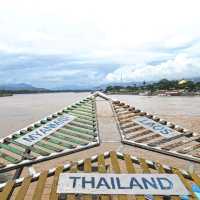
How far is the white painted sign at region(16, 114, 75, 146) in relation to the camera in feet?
18.4

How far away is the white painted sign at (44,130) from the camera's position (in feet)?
18.4

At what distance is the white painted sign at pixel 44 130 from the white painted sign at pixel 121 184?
2.06 m

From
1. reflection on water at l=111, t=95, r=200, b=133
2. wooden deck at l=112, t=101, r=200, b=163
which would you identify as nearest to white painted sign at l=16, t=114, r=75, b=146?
wooden deck at l=112, t=101, r=200, b=163

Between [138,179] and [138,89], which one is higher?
[138,179]

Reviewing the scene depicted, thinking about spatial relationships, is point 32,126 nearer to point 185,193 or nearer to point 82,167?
point 82,167

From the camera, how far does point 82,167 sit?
4.24m

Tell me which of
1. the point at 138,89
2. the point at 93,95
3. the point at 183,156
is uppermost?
the point at 93,95

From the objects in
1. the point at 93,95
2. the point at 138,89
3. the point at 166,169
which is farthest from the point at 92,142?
the point at 138,89

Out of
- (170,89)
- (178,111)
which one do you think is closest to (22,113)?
(178,111)

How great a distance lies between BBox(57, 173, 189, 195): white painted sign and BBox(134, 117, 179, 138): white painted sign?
7.52ft

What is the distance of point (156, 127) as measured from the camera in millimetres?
6234

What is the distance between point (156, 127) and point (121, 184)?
2.93 metres

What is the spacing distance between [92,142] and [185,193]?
250 cm

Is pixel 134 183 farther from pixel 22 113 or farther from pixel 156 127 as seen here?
pixel 22 113
